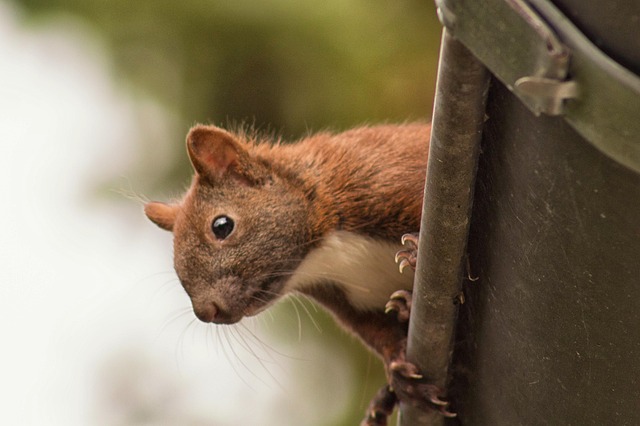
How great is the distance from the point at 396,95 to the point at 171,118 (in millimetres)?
1084

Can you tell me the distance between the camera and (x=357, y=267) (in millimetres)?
3752

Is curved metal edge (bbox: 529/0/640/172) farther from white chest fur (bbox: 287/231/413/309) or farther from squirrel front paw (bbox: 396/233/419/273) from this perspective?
A: white chest fur (bbox: 287/231/413/309)

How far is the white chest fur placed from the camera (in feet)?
12.2

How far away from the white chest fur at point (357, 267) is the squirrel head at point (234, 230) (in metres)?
0.06

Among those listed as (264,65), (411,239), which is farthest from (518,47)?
(264,65)

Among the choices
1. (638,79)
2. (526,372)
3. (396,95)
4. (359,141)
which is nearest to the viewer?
(638,79)

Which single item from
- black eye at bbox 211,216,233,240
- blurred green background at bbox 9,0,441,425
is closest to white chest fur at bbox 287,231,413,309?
black eye at bbox 211,216,233,240

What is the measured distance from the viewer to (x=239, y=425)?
20.0 feet

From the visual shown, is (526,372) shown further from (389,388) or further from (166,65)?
Answer: (166,65)

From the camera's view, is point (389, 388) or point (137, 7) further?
point (137, 7)

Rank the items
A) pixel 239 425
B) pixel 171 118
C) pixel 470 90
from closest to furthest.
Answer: pixel 470 90, pixel 171 118, pixel 239 425

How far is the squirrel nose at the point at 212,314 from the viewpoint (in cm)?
360

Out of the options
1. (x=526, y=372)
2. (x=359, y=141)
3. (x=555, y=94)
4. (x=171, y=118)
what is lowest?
(x=526, y=372)

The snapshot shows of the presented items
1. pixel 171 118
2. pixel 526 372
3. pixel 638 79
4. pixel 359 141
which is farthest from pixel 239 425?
pixel 638 79
